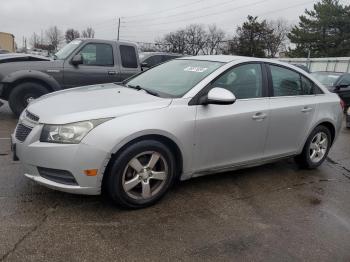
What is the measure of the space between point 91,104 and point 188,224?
4.81 ft

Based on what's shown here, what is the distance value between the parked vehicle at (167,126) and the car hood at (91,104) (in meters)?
0.01

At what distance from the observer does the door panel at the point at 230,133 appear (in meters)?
4.16

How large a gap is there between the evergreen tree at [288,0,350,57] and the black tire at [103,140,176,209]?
4568cm

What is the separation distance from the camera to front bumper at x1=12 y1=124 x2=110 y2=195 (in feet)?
11.3

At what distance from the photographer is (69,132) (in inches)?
137

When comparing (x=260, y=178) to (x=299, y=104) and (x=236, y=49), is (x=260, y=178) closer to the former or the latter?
(x=299, y=104)

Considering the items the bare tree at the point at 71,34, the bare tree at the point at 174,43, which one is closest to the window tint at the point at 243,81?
the bare tree at the point at 174,43

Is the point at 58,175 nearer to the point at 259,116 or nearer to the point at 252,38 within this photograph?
the point at 259,116

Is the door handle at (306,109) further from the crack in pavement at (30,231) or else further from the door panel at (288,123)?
the crack in pavement at (30,231)

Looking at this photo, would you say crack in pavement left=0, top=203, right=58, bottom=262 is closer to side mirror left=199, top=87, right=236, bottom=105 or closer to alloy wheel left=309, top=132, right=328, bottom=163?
side mirror left=199, top=87, right=236, bottom=105

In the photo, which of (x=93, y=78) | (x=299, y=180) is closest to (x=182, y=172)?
(x=299, y=180)

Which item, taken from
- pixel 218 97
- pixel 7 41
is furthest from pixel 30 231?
pixel 7 41

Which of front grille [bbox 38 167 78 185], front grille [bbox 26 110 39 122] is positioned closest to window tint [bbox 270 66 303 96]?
front grille [bbox 38 167 78 185]

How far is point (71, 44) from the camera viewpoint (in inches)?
341
